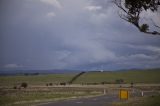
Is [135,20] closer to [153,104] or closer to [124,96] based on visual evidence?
[153,104]

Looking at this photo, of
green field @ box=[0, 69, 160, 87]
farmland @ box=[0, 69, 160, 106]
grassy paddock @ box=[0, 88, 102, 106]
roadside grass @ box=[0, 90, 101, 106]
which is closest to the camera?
roadside grass @ box=[0, 90, 101, 106]

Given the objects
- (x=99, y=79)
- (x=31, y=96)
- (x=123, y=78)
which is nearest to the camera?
(x=31, y=96)

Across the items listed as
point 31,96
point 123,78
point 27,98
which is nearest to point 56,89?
point 31,96

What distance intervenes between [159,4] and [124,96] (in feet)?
38.3

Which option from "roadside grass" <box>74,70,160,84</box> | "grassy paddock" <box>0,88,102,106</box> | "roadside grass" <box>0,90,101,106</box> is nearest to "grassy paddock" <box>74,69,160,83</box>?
"roadside grass" <box>74,70,160,84</box>

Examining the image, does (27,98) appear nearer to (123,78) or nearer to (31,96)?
(31,96)

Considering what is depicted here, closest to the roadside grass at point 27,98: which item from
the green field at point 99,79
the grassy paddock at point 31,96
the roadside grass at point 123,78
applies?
the grassy paddock at point 31,96

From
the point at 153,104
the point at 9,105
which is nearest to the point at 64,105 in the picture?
the point at 9,105

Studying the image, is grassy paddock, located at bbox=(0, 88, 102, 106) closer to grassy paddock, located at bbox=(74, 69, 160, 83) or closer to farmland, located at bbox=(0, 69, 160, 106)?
farmland, located at bbox=(0, 69, 160, 106)

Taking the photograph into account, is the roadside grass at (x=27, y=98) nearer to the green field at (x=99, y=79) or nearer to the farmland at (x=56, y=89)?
the farmland at (x=56, y=89)

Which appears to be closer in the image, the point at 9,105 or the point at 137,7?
the point at 137,7

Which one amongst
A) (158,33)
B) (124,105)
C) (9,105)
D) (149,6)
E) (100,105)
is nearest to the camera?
(158,33)

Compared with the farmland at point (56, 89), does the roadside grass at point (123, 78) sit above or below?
above

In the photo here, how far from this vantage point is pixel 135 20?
84.8 feet
